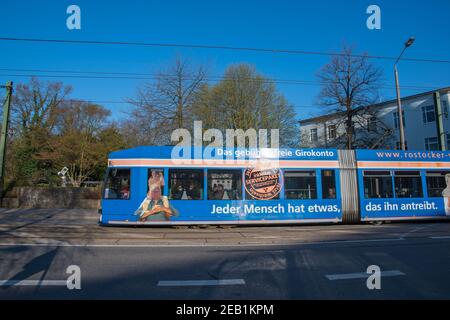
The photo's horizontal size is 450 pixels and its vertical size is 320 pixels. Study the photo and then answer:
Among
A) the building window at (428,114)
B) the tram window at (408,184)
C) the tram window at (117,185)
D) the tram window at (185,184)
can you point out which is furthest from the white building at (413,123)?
the tram window at (117,185)

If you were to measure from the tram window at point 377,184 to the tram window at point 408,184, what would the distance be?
387 millimetres

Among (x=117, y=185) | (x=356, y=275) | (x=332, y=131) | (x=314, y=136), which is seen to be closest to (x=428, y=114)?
(x=314, y=136)

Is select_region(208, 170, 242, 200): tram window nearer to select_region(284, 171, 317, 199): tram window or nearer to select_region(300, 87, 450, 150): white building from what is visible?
A: select_region(284, 171, 317, 199): tram window

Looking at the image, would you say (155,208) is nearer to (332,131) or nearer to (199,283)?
(199,283)

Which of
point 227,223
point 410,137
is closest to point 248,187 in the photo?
point 227,223

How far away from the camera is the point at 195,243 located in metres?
8.59

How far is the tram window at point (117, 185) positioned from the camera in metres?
11.4

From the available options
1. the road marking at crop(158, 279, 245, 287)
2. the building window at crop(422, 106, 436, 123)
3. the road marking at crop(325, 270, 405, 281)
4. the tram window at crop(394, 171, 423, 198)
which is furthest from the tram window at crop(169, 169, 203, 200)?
the building window at crop(422, 106, 436, 123)

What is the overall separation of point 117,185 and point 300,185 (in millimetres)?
7094

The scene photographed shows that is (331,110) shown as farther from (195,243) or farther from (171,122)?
(195,243)

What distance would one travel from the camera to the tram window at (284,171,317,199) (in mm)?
12195

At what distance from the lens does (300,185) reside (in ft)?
40.5

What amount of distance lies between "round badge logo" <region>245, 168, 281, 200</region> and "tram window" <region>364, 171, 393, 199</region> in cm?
386
